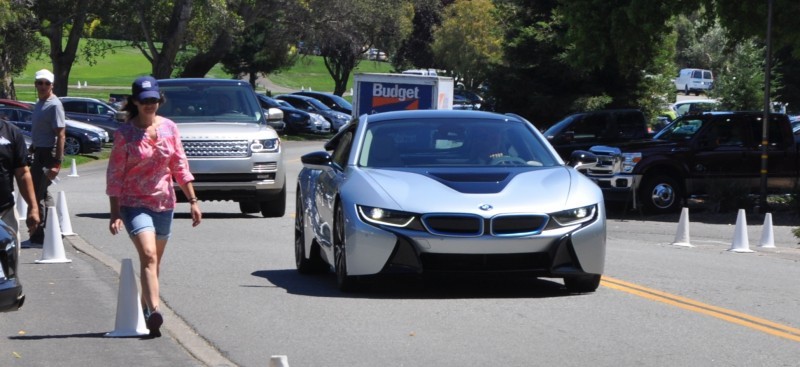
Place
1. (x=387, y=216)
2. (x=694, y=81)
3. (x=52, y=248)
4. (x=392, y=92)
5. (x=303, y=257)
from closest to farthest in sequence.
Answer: (x=387, y=216) → (x=303, y=257) → (x=52, y=248) → (x=392, y=92) → (x=694, y=81)

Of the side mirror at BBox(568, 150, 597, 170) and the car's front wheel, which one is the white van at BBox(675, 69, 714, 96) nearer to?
the car's front wheel

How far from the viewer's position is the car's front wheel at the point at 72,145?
37.7 m

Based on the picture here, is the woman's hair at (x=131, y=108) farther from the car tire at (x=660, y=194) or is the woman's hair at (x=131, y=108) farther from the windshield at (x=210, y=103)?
the car tire at (x=660, y=194)

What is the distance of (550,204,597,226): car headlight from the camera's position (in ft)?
31.4

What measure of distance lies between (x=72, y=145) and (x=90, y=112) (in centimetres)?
451

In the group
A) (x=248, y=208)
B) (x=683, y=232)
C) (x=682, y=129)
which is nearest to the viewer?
(x=683, y=232)

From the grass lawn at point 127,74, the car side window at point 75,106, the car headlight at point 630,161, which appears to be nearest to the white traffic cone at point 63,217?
the car headlight at point 630,161

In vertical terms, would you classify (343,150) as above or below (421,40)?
below

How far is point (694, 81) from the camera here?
276 feet

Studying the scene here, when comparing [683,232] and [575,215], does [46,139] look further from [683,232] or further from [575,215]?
[683,232]

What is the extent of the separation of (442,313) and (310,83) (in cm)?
9085

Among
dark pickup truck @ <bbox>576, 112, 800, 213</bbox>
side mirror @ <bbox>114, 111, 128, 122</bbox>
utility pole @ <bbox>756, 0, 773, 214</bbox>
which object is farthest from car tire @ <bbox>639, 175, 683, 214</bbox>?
side mirror @ <bbox>114, 111, 128, 122</bbox>

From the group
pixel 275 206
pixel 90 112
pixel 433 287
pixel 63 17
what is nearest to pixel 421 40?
pixel 63 17

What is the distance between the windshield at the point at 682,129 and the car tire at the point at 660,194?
40.5 inches
